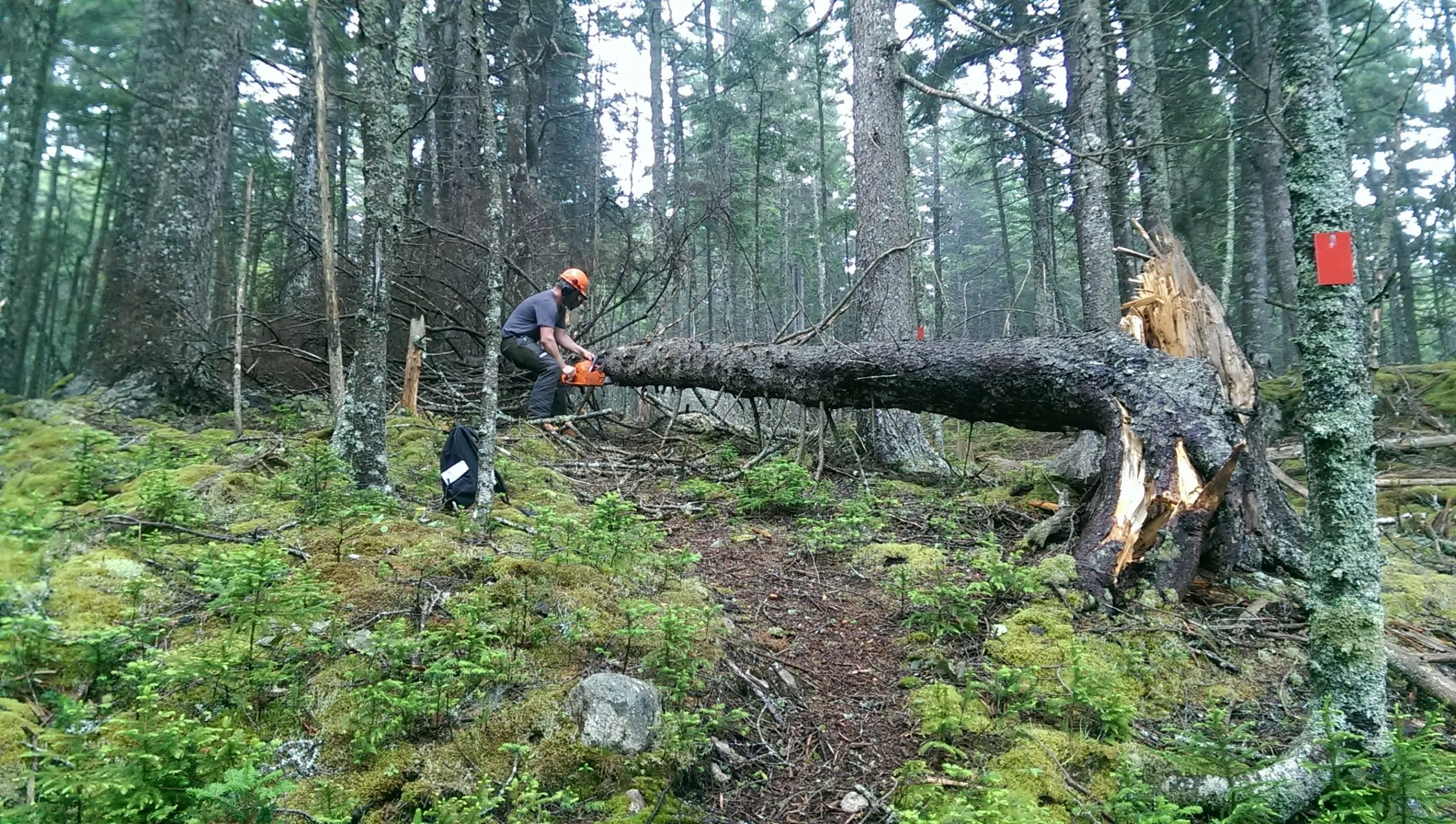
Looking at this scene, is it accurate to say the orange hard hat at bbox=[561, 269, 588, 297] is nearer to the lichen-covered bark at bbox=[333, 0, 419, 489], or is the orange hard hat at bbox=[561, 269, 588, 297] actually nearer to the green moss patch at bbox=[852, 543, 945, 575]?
the lichen-covered bark at bbox=[333, 0, 419, 489]

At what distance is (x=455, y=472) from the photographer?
5.10 metres

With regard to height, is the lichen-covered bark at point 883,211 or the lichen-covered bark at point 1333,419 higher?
the lichen-covered bark at point 883,211

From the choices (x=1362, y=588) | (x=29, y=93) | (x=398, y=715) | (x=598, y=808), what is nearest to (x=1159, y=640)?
(x=1362, y=588)

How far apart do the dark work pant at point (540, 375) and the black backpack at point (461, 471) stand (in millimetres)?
2921

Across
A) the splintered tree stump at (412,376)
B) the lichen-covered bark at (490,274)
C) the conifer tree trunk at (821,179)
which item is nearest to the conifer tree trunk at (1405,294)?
the conifer tree trunk at (821,179)

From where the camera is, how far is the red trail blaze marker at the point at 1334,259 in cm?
256

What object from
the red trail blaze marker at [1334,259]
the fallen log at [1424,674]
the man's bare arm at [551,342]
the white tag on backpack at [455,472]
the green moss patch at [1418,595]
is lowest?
the fallen log at [1424,674]

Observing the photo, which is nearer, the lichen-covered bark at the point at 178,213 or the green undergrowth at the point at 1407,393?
the lichen-covered bark at the point at 178,213

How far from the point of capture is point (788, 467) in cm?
631

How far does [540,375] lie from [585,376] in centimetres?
55

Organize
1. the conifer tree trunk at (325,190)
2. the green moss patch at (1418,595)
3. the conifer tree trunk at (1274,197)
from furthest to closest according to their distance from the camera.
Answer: the conifer tree trunk at (1274,197), the conifer tree trunk at (325,190), the green moss patch at (1418,595)

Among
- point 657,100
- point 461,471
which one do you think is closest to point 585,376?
point 461,471

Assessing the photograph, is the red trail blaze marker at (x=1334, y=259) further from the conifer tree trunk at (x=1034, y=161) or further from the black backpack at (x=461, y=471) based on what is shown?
the conifer tree trunk at (x=1034, y=161)

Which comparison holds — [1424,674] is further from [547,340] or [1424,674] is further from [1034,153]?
[1034,153]
